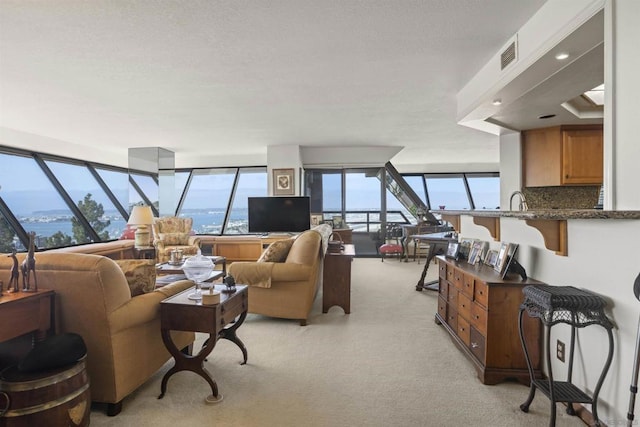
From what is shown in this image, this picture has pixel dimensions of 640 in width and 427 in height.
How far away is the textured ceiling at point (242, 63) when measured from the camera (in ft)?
7.03

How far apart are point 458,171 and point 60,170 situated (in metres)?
9.42

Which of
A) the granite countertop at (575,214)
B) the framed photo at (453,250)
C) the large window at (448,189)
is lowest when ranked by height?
the framed photo at (453,250)

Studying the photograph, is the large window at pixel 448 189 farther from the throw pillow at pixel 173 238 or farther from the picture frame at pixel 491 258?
the picture frame at pixel 491 258

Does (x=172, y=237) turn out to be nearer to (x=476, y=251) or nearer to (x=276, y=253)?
(x=276, y=253)

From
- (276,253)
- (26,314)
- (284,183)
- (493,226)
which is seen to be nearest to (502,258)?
(493,226)

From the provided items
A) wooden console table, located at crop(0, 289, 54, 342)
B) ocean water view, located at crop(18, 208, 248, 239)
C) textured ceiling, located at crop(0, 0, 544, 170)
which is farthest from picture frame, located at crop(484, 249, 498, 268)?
ocean water view, located at crop(18, 208, 248, 239)

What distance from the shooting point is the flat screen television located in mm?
6453

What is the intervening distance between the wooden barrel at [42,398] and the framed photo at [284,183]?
17.1 ft

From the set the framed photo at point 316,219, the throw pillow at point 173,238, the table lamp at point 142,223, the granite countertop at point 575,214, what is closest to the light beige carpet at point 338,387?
the granite countertop at point 575,214

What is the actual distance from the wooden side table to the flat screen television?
2.79 m

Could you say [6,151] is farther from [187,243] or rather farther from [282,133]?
[282,133]

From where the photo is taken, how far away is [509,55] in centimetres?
250

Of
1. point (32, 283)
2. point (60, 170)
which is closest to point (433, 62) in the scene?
point (32, 283)

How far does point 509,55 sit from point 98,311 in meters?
3.25
